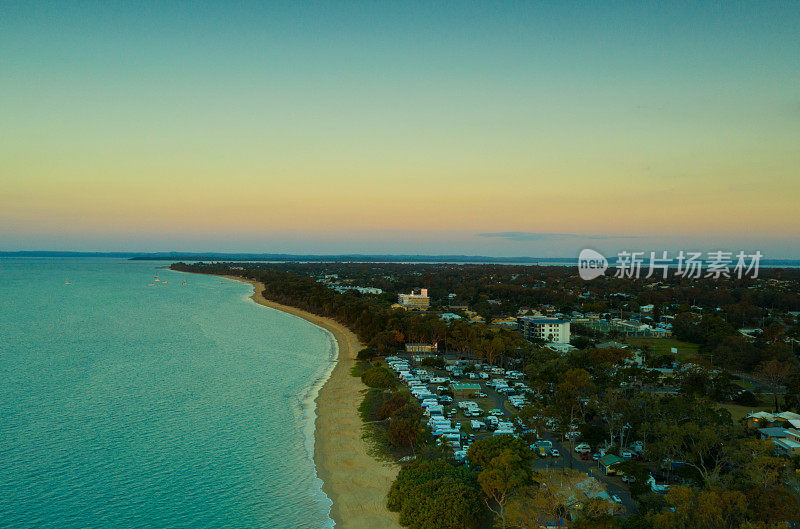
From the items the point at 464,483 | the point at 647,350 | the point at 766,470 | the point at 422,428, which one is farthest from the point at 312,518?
the point at 647,350

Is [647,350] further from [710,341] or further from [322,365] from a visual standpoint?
[322,365]

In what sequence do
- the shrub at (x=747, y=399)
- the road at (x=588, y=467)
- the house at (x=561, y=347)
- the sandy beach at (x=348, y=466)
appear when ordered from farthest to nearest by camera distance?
the house at (x=561, y=347)
the shrub at (x=747, y=399)
the sandy beach at (x=348, y=466)
the road at (x=588, y=467)

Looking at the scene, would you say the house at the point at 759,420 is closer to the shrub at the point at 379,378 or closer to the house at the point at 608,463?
the house at the point at 608,463

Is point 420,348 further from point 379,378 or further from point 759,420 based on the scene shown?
point 759,420

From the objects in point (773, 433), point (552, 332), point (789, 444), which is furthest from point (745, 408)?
point (552, 332)

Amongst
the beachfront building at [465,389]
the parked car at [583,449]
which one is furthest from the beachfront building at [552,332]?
the parked car at [583,449]

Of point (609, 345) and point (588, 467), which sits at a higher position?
point (609, 345)

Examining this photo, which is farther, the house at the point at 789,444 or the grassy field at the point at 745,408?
the grassy field at the point at 745,408
